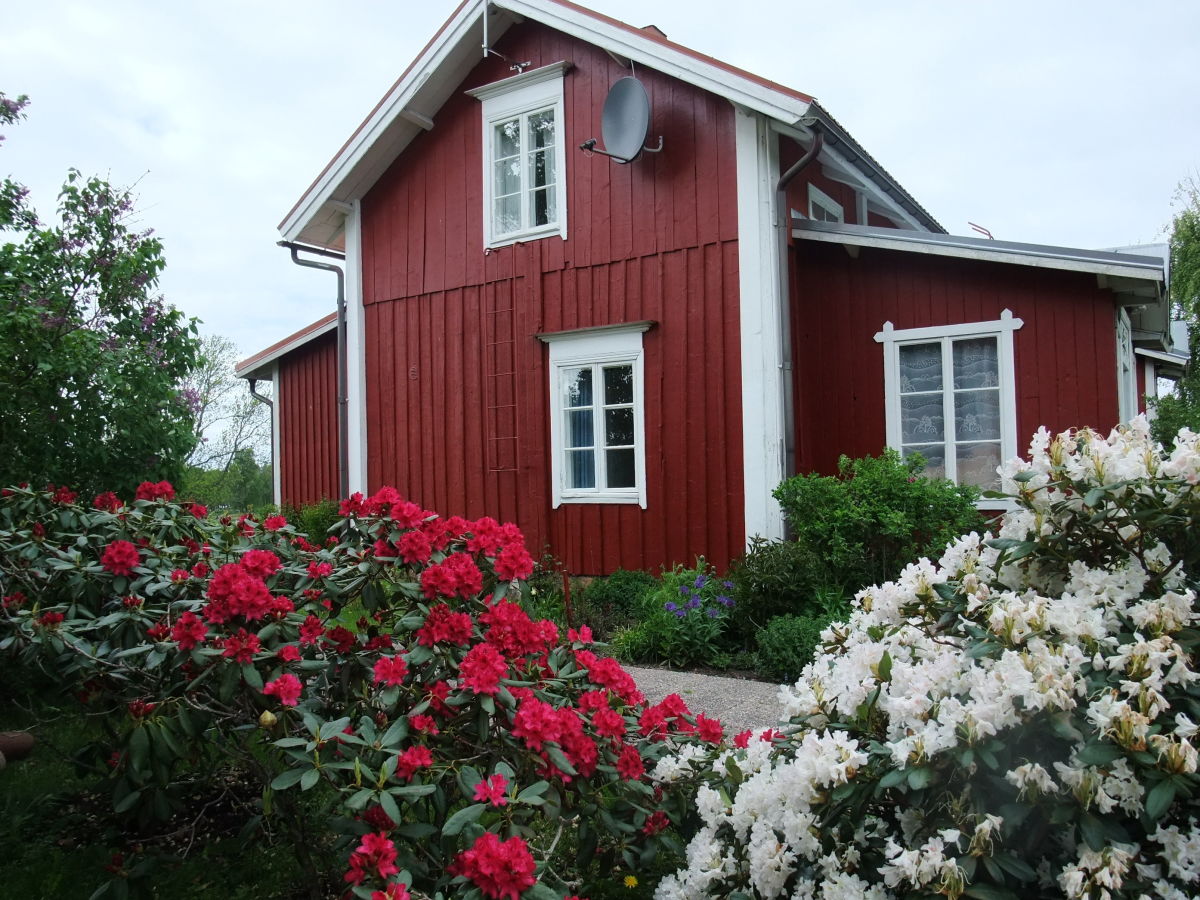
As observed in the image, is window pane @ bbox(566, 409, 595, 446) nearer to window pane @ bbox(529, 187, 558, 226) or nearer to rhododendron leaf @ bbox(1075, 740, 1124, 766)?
window pane @ bbox(529, 187, 558, 226)

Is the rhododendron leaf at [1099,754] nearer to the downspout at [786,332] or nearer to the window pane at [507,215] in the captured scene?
the downspout at [786,332]

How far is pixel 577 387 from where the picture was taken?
892 centimetres

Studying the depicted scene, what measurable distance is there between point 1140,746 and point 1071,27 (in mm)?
13192

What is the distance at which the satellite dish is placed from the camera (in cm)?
798

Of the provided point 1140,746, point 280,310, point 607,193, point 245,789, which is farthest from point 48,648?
point 280,310

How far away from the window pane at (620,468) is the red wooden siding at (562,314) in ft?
0.86

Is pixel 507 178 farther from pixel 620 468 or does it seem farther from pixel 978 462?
pixel 978 462

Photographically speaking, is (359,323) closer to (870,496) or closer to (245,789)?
(870,496)

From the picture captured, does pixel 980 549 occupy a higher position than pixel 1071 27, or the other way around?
pixel 1071 27

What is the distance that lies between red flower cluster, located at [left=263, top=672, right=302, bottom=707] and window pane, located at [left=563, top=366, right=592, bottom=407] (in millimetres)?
6678

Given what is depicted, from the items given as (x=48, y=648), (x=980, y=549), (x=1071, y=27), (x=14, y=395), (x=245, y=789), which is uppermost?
(x=1071, y=27)

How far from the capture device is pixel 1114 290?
23.0ft

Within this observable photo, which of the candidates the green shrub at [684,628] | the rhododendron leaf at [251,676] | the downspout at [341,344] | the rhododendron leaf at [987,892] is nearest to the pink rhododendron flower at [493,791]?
the rhododendron leaf at [251,676]

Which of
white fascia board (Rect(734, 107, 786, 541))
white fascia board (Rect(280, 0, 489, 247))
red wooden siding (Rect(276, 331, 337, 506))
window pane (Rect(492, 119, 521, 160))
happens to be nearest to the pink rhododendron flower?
white fascia board (Rect(734, 107, 786, 541))
